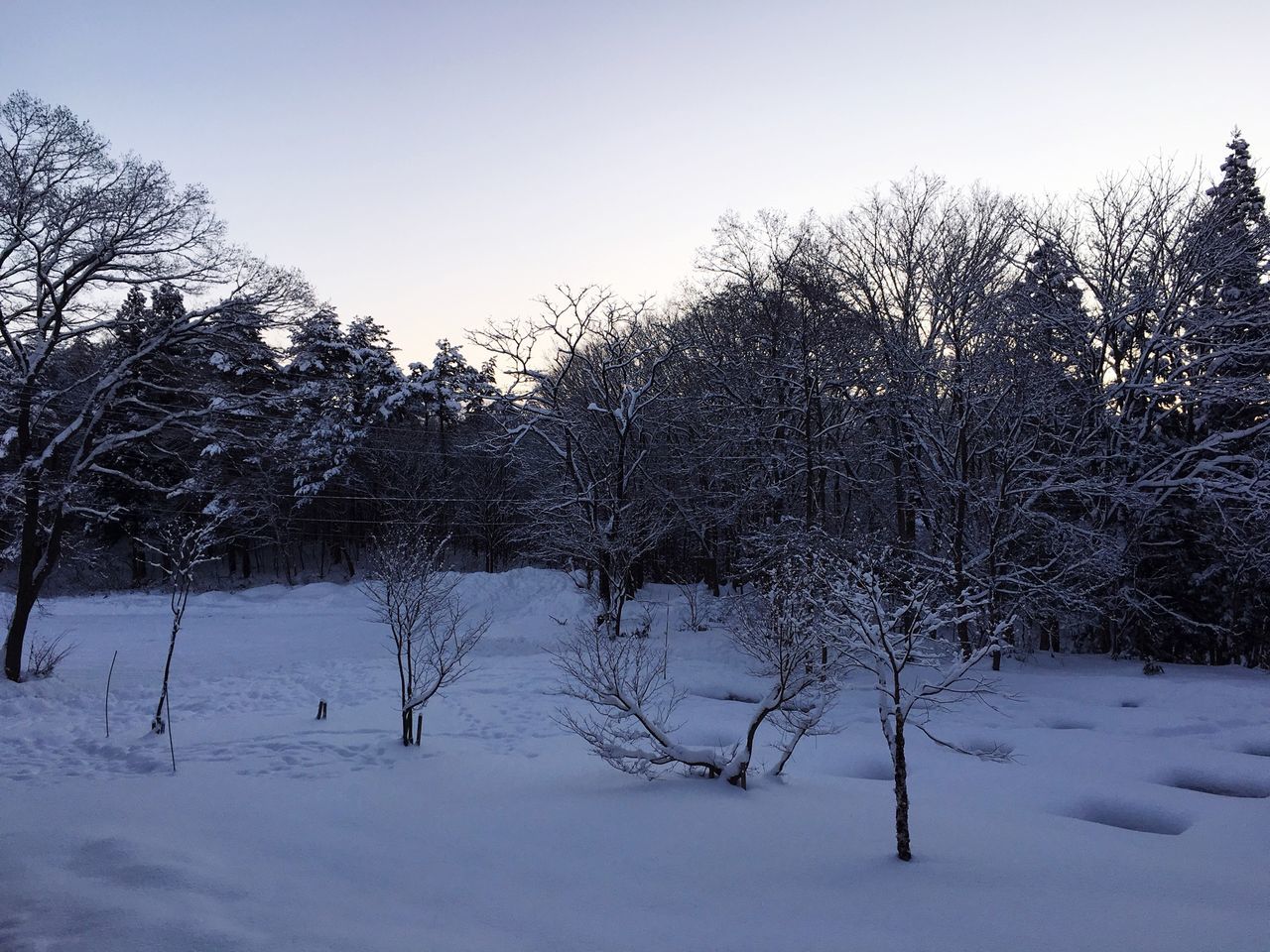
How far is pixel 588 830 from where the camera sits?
323 inches

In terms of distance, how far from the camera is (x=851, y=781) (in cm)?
Answer: 1042

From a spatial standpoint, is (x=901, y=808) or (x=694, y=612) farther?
(x=694, y=612)

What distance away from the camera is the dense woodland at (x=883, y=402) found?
1413 cm

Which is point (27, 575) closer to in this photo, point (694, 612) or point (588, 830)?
point (588, 830)

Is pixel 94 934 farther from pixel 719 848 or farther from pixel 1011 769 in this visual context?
pixel 1011 769

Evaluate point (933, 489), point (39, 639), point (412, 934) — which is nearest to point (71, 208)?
point (39, 639)

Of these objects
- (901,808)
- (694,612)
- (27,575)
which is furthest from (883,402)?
(27,575)

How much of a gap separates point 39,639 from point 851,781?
19748 millimetres

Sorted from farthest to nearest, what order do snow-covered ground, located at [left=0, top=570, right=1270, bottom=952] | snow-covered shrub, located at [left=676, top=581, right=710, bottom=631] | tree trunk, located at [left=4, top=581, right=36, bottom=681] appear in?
snow-covered shrub, located at [left=676, top=581, right=710, bottom=631] < tree trunk, located at [left=4, top=581, right=36, bottom=681] < snow-covered ground, located at [left=0, top=570, right=1270, bottom=952]

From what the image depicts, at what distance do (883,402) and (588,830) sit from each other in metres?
15.8

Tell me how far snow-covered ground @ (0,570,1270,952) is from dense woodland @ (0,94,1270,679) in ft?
9.08

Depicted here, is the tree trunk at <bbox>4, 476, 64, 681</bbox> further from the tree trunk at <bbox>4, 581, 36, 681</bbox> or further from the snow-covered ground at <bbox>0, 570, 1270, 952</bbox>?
the snow-covered ground at <bbox>0, 570, 1270, 952</bbox>

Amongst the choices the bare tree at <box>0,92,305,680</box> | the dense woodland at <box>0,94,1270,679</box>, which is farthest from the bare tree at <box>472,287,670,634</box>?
the bare tree at <box>0,92,305,680</box>

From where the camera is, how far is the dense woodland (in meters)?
14.1
